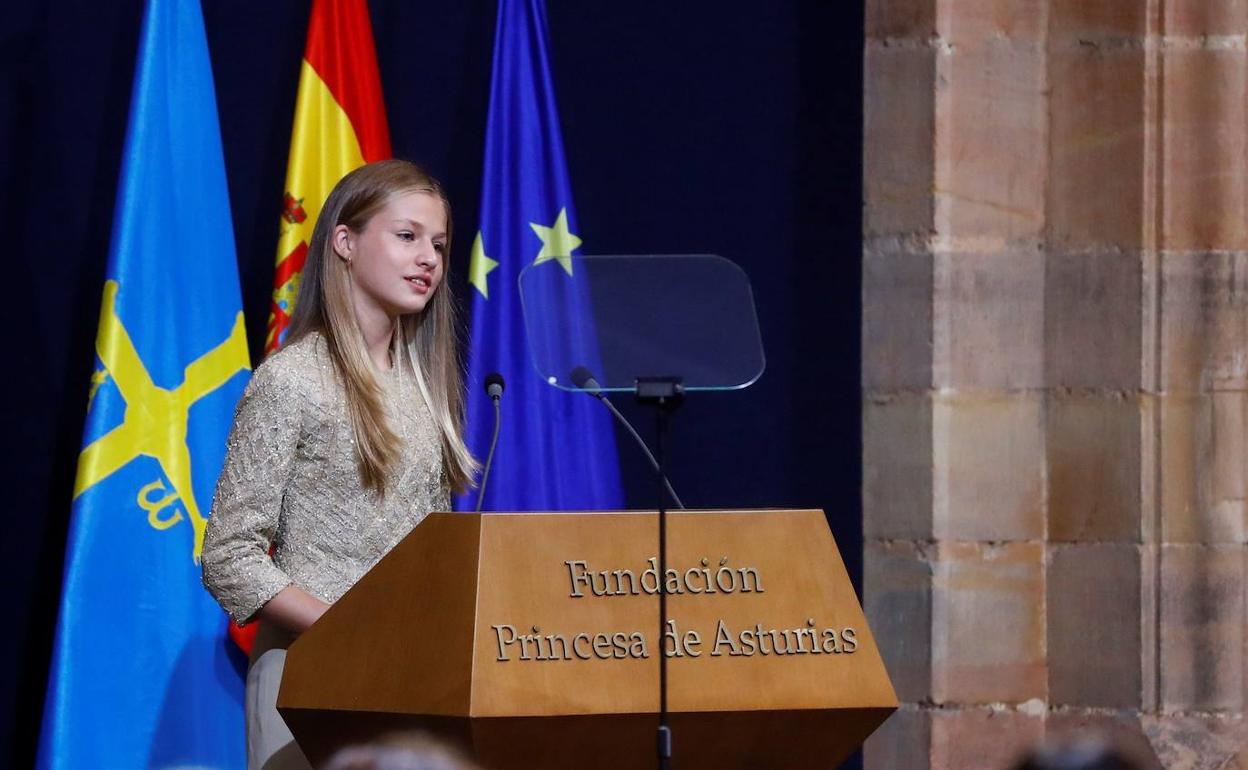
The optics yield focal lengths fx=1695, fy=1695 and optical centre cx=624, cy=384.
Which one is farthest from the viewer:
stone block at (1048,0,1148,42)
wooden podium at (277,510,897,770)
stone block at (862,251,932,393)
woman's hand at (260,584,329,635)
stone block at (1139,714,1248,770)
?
stone block at (862,251,932,393)

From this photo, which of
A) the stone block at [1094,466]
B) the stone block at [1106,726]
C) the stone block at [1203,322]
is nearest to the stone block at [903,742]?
the stone block at [1106,726]

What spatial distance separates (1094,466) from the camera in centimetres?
393

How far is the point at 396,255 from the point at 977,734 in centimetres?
199

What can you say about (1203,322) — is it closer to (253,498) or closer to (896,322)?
(896,322)

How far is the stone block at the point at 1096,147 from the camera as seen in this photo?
3.91 m

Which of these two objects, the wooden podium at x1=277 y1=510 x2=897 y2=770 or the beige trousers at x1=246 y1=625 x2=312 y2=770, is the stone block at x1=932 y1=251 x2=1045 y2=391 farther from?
the beige trousers at x1=246 y1=625 x2=312 y2=770

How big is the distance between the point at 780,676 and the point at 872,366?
2.04 metres

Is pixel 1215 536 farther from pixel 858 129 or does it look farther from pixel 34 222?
pixel 34 222

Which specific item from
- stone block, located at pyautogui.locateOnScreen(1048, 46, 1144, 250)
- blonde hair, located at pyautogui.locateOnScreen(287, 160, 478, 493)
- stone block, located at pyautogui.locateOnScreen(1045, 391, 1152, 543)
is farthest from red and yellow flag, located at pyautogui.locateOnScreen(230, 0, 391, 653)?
stone block, located at pyautogui.locateOnScreen(1045, 391, 1152, 543)

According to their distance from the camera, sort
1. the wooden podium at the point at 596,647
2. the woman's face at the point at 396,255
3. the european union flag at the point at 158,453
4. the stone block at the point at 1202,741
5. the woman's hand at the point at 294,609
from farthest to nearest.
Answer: the stone block at the point at 1202,741 → the european union flag at the point at 158,453 → the woman's face at the point at 396,255 → the woman's hand at the point at 294,609 → the wooden podium at the point at 596,647

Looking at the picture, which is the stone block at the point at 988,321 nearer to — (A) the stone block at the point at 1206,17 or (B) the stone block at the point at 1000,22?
(B) the stone block at the point at 1000,22

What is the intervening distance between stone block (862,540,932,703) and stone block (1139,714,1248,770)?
54 cm

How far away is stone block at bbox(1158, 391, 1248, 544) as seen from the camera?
382 centimetres

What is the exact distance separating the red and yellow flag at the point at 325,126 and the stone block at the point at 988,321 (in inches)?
54.9
